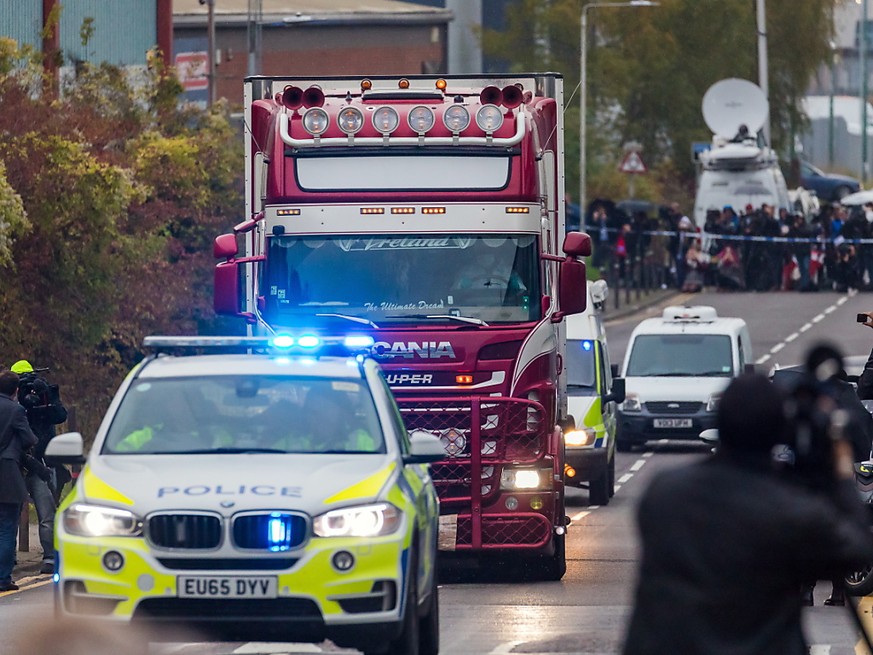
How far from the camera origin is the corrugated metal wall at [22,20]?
3529 cm

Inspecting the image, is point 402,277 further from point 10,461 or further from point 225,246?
point 10,461

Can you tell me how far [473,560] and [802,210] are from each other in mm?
40273

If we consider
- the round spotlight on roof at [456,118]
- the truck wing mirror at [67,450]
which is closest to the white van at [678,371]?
the round spotlight on roof at [456,118]

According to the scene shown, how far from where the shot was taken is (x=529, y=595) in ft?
48.8

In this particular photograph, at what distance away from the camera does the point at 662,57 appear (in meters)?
63.0

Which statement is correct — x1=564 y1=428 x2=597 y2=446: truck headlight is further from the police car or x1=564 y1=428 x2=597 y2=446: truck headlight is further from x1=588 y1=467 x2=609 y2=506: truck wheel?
the police car

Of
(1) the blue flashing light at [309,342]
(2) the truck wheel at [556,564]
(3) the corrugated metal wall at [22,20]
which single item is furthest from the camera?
(3) the corrugated metal wall at [22,20]

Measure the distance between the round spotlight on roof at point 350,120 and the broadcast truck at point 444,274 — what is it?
0.03 ft

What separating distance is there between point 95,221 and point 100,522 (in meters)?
14.7

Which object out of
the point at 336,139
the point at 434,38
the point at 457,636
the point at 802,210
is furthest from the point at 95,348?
the point at 434,38

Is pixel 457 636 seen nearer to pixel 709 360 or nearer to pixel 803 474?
pixel 803 474

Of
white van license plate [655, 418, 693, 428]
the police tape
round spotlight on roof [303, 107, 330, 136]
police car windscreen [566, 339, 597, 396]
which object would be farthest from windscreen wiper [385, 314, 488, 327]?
the police tape

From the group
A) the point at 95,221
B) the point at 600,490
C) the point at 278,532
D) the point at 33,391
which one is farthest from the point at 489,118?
the point at 95,221

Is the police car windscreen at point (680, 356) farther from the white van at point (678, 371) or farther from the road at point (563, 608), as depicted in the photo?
the road at point (563, 608)
